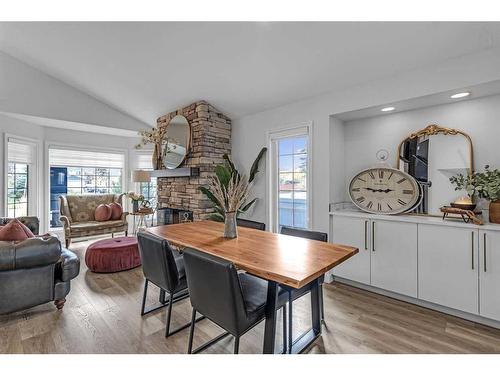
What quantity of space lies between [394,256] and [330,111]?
1.75 m

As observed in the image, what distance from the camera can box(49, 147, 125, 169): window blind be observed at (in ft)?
16.9

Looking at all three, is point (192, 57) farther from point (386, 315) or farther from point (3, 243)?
point (386, 315)

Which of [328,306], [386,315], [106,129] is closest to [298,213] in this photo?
[328,306]

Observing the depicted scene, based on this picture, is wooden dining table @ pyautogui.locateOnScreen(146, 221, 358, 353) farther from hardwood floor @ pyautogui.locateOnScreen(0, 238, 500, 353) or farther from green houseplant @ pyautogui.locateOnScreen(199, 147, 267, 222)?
green houseplant @ pyautogui.locateOnScreen(199, 147, 267, 222)

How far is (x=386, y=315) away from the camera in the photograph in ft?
7.66

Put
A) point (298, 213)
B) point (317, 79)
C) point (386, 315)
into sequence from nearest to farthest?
point (386, 315) < point (317, 79) < point (298, 213)

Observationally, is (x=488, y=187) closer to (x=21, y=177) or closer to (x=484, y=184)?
(x=484, y=184)

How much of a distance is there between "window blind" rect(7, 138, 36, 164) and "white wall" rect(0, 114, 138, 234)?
13cm

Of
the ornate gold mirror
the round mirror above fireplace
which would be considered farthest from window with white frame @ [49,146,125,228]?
the ornate gold mirror

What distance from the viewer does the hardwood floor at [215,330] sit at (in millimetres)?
1868

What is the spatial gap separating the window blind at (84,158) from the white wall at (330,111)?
3299 millimetres

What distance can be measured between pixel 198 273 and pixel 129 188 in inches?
204

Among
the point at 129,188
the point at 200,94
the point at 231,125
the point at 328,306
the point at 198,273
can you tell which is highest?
the point at 200,94

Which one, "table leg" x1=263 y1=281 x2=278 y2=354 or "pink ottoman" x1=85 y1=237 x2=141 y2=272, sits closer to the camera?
"table leg" x1=263 y1=281 x2=278 y2=354
